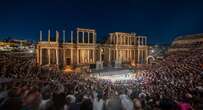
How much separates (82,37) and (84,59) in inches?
212

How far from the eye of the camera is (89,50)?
52.5 meters

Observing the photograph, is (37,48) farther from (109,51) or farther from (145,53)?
(145,53)

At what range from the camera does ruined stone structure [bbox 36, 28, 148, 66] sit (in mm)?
46375

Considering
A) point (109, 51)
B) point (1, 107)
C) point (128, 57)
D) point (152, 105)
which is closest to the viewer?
point (1, 107)

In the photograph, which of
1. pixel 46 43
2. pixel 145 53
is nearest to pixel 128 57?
pixel 145 53

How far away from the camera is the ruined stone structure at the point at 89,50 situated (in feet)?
152

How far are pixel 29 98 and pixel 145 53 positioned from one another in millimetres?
64013

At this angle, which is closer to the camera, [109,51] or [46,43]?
[46,43]

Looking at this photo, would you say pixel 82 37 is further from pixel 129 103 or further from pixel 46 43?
pixel 129 103

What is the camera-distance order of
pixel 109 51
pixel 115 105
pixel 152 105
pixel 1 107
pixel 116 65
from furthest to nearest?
1. pixel 109 51
2. pixel 116 65
3. pixel 152 105
4. pixel 115 105
5. pixel 1 107

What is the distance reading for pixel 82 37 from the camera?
168 ft

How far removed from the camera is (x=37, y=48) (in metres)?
45.0

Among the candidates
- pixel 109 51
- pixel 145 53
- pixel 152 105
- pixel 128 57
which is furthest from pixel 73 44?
pixel 152 105

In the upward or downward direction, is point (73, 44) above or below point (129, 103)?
above
